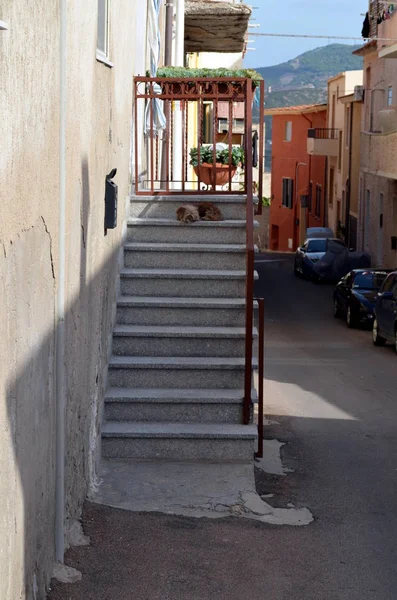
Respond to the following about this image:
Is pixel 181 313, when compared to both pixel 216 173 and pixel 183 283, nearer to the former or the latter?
pixel 183 283

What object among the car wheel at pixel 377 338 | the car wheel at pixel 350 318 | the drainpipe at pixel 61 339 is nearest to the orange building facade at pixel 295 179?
the car wheel at pixel 350 318

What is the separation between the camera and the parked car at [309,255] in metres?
37.1

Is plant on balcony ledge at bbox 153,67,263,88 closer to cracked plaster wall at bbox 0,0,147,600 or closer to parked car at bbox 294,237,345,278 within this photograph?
cracked plaster wall at bbox 0,0,147,600

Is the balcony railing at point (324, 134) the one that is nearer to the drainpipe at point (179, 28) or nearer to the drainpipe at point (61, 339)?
the drainpipe at point (179, 28)

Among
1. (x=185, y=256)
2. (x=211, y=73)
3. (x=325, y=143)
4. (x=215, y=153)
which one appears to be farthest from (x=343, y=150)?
(x=185, y=256)

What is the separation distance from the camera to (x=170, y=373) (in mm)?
9797

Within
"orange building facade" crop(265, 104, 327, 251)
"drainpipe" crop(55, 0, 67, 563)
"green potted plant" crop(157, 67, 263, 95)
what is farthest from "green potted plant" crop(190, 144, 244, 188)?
"orange building facade" crop(265, 104, 327, 251)

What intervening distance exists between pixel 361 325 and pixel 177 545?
56.6 feet

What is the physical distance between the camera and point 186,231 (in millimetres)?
11156

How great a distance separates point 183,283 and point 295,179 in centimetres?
4979

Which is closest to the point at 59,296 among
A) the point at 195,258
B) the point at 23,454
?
the point at 23,454

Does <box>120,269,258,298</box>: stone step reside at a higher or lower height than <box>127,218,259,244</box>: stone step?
lower

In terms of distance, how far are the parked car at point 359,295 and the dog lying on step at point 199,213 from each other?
41.3 ft

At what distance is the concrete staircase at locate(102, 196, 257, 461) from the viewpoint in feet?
30.3
